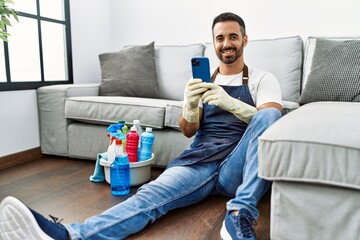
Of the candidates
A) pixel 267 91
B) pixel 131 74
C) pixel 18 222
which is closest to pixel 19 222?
pixel 18 222

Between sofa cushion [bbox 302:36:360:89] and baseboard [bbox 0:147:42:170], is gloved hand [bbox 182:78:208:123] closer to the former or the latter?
sofa cushion [bbox 302:36:360:89]

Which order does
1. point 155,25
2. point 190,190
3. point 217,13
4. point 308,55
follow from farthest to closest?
point 155,25 < point 217,13 < point 308,55 < point 190,190

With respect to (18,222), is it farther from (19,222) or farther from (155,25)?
(155,25)

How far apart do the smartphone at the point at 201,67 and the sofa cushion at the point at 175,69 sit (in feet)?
3.37

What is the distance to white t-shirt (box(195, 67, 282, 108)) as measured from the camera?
1282 mm

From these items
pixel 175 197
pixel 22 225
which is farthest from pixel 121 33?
pixel 22 225

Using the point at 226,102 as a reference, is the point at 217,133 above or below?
below

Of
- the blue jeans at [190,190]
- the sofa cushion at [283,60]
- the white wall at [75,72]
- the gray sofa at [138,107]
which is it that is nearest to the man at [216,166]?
the blue jeans at [190,190]

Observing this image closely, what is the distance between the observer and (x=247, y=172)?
105cm

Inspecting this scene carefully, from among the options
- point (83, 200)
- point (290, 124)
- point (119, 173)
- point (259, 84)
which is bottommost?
point (83, 200)

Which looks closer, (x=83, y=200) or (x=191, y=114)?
(x=191, y=114)

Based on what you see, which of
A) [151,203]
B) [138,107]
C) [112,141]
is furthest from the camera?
[138,107]

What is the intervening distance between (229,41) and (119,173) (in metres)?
0.82

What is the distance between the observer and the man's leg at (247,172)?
3.27 feet
